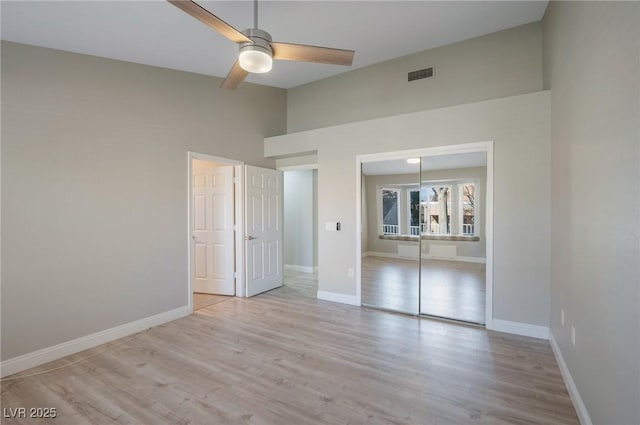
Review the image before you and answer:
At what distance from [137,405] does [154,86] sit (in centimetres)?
339

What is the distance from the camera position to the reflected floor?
3727mm

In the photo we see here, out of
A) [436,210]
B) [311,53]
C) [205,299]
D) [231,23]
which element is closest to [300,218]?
[205,299]

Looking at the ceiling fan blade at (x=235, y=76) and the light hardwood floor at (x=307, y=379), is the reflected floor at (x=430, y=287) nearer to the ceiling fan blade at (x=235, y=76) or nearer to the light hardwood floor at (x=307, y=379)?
the light hardwood floor at (x=307, y=379)

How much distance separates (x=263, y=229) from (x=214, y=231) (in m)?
0.80

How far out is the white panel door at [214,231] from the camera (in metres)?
4.76

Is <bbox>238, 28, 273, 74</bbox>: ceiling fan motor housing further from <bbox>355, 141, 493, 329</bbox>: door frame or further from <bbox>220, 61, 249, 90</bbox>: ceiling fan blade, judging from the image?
<bbox>355, 141, 493, 329</bbox>: door frame

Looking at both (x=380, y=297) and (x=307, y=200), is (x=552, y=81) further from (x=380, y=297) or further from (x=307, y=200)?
(x=307, y=200)

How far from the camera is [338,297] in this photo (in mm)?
4508

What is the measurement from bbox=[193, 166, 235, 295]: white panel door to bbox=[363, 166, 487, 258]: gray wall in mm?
2204

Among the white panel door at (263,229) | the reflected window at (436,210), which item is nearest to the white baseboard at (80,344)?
the white panel door at (263,229)

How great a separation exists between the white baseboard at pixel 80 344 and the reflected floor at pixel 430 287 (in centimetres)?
270

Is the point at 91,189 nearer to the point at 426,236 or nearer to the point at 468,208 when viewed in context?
the point at 426,236

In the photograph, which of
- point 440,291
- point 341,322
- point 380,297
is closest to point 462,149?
point 440,291

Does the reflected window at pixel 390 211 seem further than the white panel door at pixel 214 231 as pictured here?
No
